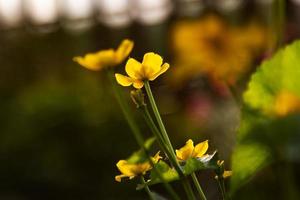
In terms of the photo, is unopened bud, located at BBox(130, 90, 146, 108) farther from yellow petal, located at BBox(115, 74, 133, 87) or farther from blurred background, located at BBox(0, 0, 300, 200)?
blurred background, located at BBox(0, 0, 300, 200)

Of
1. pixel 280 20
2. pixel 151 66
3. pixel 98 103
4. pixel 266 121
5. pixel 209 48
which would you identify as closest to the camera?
pixel 266 121

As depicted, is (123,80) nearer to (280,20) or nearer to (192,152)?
(192,152)

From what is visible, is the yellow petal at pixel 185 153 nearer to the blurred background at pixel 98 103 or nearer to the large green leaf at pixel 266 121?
the large green leaf at pixel 266 121

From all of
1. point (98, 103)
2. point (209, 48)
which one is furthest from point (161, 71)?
point (98, 103)

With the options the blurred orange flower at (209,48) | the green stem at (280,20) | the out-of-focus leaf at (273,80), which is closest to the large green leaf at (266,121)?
the out-of-focus leaf at (273,80)

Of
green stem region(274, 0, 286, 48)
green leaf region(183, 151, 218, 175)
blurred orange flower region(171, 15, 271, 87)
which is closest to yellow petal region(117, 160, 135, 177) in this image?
green leaf region(183, 151, 218, 175)

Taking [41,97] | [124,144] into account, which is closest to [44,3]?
[41,97]

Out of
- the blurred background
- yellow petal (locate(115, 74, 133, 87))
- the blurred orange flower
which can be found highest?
the blurred background
